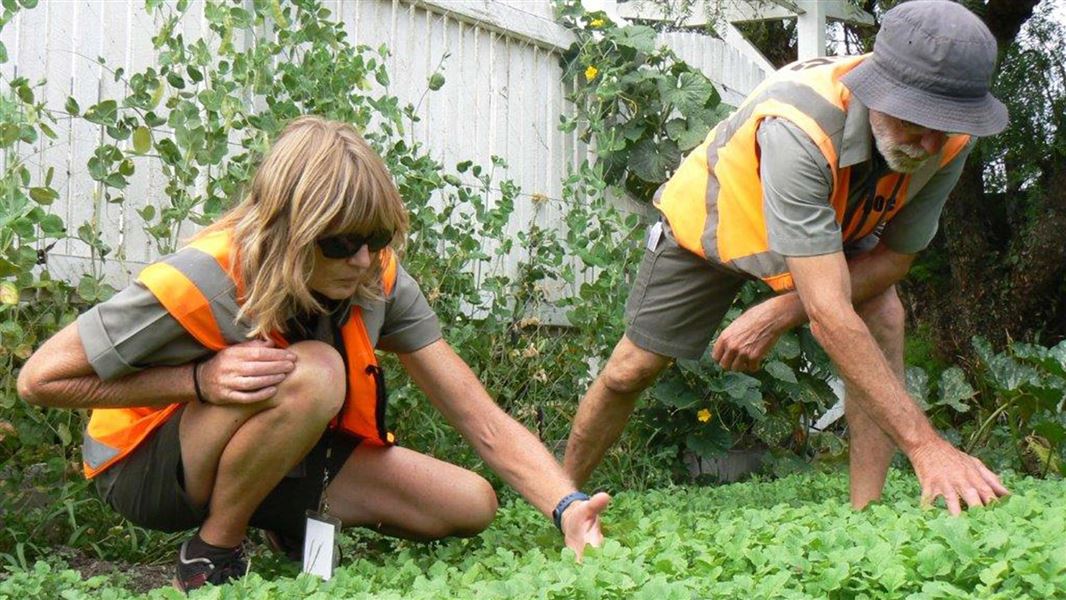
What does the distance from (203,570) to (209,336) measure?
617 millimetres

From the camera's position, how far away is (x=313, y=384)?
130 inches

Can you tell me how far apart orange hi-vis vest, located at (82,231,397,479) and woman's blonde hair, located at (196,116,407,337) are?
0.16 feet

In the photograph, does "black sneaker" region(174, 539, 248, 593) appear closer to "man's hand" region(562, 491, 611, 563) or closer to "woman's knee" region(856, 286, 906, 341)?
"man's hand" region(562, 491, 611, 563)

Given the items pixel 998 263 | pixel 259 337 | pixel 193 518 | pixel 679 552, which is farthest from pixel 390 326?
pixel 998 263

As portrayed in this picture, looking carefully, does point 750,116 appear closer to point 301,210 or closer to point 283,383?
point 301,210

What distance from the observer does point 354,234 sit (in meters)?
3.15

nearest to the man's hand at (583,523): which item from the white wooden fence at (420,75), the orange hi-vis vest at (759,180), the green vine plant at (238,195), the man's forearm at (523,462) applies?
the man's forearm at (523,462)

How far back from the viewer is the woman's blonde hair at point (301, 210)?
3.10 meters

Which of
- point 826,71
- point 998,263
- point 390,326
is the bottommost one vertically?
point 998,263

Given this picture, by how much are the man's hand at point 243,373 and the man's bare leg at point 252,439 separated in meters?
0.04

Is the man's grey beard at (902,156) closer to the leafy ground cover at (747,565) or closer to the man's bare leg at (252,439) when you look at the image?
the leafy ground cover at (747,565)

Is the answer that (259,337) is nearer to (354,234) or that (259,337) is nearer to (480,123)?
(354,234)

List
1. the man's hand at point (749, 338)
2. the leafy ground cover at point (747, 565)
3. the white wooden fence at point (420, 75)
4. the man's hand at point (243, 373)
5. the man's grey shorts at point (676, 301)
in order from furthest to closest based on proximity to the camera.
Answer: the man's grey shorts at point (676, 301) < the white wooden fence at point (420, 75) < the man's hand at point (749, 338) < the man's hand at point (243, 373) < the leafy ground cover at point (747, 565)

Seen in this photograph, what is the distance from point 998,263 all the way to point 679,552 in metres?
7.30
